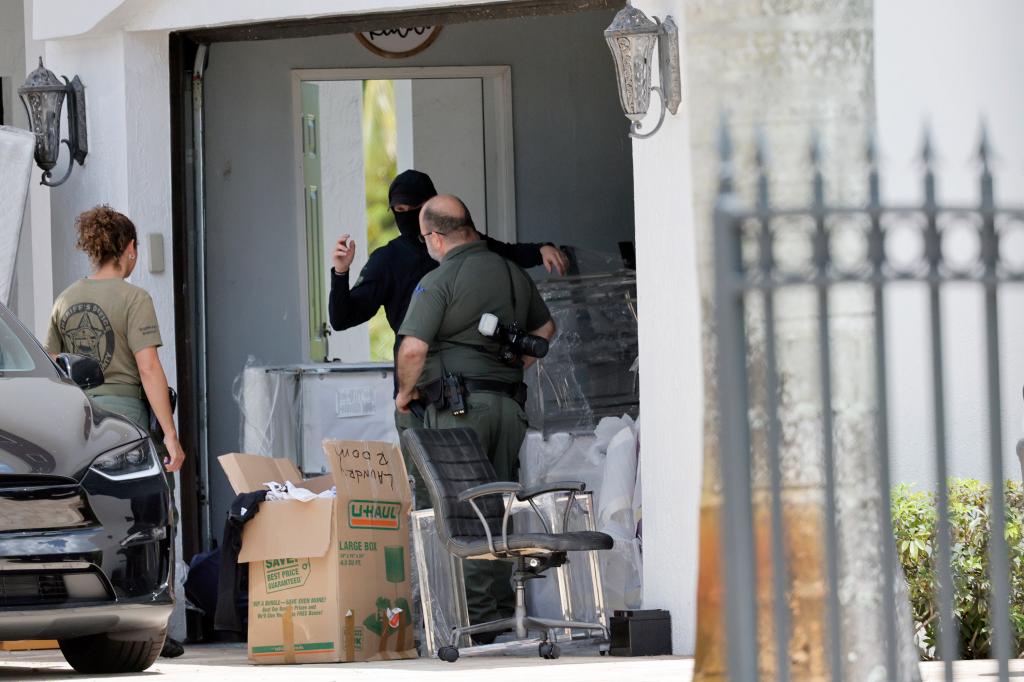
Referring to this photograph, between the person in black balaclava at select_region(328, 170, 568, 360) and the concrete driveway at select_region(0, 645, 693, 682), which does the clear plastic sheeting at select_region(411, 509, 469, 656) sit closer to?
the concrete driveway at select_region(0, 645, 693, 682)

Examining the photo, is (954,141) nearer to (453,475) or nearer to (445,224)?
(445,224)

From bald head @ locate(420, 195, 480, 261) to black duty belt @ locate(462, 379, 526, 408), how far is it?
0.61 m

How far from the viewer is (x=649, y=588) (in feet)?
24.8

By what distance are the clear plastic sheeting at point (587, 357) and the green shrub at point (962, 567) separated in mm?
2702

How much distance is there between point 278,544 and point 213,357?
120 inches

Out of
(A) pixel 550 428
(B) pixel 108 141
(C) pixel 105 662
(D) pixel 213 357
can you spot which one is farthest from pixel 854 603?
(D) pixel 213 357

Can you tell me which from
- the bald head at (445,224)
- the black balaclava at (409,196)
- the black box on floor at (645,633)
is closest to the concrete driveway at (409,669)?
the black box on floor at (645,633)

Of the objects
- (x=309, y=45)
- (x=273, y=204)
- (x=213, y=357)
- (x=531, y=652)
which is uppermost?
(x=309, y=45)

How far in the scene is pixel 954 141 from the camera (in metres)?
7.69

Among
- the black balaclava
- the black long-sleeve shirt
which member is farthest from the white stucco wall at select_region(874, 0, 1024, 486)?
the black balaclava

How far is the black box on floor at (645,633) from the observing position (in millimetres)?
7359

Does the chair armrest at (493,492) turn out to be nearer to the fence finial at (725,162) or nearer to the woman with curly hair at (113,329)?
the woman with curly hair at (113,329)

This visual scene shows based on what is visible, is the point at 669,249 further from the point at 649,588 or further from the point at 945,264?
the point at 945,264

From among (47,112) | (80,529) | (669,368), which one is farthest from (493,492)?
(47,112)
